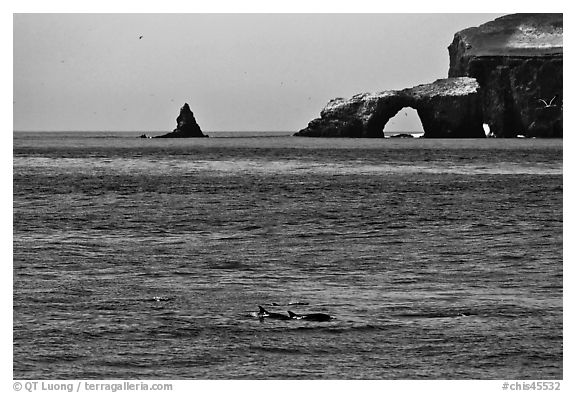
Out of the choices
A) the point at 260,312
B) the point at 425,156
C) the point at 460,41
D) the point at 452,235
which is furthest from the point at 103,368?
the point at 460,41

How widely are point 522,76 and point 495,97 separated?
4666mm

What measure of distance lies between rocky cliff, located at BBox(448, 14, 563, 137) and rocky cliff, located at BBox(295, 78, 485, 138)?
8.66 feet

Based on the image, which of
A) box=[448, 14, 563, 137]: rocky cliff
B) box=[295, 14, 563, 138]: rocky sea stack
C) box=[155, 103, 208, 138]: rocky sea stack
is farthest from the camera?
box=[155, 103, 208, 138]: rocky sea stack

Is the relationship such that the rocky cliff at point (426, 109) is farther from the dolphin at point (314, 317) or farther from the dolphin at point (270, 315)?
the dolphin at point (270, 315)

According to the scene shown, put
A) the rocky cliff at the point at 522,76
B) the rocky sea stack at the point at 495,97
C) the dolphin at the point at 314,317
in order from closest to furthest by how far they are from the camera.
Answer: the dolphin at the point at 314,317 < the rocky cliff at the point at 522,76 < the rocky sea stack at the point at 495,97

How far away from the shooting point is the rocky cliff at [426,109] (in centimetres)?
16088

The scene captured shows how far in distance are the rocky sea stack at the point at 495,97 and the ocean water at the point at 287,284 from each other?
333ft

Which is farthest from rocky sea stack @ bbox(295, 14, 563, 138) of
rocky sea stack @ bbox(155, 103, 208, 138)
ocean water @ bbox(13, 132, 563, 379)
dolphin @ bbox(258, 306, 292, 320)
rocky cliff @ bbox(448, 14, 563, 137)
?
dolphin @ bbox(258, 306, 292, 320)

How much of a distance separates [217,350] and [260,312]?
2836mm

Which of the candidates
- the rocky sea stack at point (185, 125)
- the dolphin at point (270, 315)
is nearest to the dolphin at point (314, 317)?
the dolphin at point (270, 315)

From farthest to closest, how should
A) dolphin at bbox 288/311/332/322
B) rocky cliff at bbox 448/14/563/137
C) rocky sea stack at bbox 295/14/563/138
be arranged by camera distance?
rocky sea stack at bbox 295/14/563/138 < rocky cliff at bbox 448/14/563/137 < dolphin at bbox 288/311/332/322

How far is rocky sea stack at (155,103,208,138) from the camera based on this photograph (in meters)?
177

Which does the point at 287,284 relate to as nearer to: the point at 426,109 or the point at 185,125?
the point at 426,109

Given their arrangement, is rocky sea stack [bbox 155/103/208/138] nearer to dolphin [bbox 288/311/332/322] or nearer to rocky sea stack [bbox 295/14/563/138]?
rocky sea stack [bbox 295/14/563/138]
